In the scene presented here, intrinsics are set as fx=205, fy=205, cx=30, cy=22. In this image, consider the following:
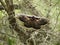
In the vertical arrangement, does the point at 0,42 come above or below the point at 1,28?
below

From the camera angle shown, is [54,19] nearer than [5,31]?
No

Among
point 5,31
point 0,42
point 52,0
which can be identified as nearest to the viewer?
point 5,31

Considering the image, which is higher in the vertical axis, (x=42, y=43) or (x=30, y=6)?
(x=30, y=6)

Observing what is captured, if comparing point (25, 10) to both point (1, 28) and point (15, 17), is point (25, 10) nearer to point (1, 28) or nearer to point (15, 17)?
point (15, 17)

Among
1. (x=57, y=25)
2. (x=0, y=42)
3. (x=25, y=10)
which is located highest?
(x=25, y=10)

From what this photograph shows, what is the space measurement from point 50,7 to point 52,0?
0.39 feet

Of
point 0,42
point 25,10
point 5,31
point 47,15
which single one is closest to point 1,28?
point 5,31

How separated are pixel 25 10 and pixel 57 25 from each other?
1.72ft

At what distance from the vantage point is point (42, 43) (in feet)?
9.27

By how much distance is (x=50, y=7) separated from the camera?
10.3ft

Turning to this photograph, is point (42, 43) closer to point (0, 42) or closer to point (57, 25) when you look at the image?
point (57, 25)

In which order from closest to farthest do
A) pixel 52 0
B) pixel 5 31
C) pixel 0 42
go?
pixel 5 31 < pixel 0 42 < pixel 52 0

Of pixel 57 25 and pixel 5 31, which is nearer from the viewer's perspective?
pixel 5 31

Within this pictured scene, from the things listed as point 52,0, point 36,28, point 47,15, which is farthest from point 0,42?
point 52,0
